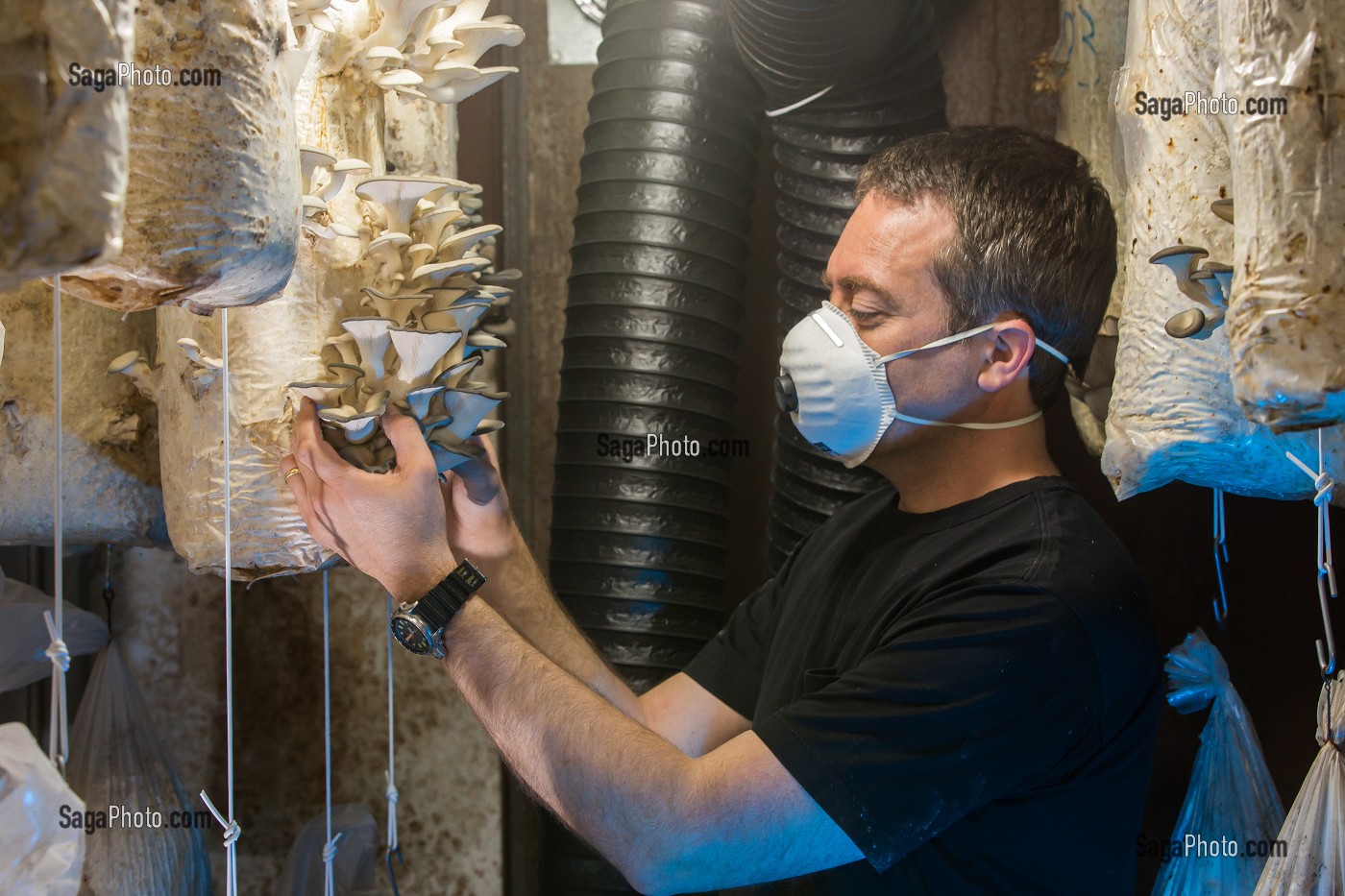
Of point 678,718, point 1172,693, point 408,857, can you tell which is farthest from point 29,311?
point 1172,693

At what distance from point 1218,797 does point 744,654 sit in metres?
0.67

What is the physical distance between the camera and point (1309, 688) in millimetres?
1848

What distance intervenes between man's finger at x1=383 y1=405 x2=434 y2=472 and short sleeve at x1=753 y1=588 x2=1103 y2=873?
501 millimetres

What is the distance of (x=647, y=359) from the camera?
2.05 meters

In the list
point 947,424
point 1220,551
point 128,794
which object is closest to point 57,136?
point 947,424

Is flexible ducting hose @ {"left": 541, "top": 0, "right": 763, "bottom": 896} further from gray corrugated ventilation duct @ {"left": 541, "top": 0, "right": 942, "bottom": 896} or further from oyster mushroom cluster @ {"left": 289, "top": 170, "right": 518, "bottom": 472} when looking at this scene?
oyster mushroom cluster @ {"left": 289, "top": 170, "right": 518, "bottom": 472}

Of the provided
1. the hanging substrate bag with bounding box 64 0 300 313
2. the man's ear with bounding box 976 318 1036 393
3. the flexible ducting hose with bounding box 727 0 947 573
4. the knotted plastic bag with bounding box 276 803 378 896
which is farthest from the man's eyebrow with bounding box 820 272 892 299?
the knotted plastic bag with bounding box 276 803 378 896

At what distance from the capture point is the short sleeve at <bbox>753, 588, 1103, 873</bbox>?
124 centimetres

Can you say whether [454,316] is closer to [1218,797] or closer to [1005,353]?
[1005,353]

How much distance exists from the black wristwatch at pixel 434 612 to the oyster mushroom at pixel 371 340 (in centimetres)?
26

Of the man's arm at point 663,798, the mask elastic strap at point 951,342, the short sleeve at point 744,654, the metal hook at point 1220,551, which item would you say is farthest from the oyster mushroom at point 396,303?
the metal hook at point 1220,551

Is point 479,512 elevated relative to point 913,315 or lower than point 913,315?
lower

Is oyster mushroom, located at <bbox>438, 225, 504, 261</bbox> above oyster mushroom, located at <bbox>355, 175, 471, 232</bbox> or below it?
below

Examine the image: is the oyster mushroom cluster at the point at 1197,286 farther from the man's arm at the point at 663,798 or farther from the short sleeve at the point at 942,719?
the man's arm at the point at 663,798
